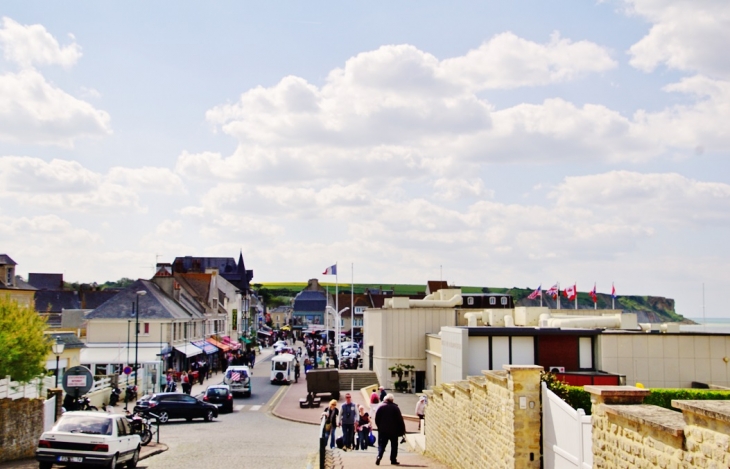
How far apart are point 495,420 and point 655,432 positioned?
19.2 ft

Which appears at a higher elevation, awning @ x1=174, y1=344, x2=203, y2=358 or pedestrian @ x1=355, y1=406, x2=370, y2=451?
awning @ x1=174, y1=344, x2=203, y2=358

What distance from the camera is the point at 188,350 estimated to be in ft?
193

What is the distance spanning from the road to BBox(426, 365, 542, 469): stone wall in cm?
348

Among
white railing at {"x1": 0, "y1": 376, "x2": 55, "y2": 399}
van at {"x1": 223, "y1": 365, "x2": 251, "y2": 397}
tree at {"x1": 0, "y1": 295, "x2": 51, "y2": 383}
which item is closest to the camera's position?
tree at {"x1": 0, "y1": 295, "x2": 51, "y2": 383}

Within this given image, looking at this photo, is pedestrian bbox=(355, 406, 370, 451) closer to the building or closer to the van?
the van

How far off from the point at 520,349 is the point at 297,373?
28.6 m

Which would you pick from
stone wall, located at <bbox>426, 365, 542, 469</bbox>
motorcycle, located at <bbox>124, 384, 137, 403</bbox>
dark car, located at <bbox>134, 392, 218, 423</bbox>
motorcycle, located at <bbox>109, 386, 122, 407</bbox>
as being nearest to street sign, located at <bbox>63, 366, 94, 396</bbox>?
dark car, located at <bbox>134, 392, 218, 423</bbox>

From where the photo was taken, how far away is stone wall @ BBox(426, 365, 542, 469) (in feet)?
39.8

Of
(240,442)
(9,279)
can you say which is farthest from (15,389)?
(9,279)

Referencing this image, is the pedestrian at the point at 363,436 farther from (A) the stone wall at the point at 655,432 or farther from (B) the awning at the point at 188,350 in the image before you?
(B) the awning at the point at 188,350

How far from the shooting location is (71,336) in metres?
39.5

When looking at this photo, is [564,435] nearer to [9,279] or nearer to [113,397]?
[113,397]

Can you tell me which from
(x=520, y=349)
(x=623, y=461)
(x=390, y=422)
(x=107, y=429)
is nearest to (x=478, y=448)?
(x=390, y=422)

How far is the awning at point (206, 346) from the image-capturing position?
63338mm
